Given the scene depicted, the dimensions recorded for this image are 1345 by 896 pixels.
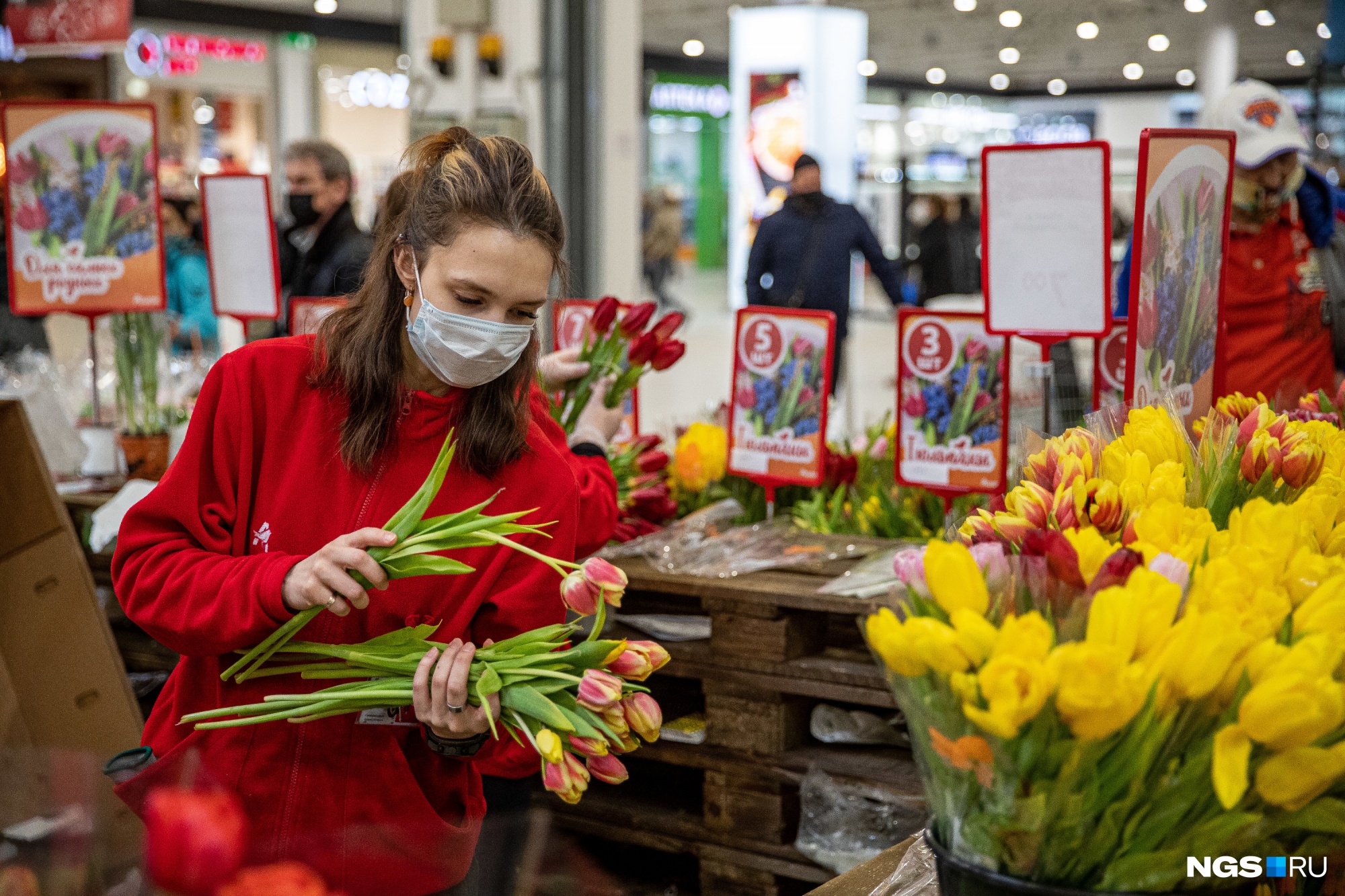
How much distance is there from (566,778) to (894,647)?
0.44 metres

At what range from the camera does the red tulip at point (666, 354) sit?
2.60 meters

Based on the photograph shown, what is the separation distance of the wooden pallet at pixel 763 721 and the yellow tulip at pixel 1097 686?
1.49m

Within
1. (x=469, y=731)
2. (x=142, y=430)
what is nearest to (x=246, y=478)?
(x=469, y=731)

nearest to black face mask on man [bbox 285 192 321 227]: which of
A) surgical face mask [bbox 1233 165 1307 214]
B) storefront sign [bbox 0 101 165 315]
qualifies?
storefront sign [bbox 0 101 165 315]

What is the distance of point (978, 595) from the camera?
0.92m

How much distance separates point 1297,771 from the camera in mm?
851

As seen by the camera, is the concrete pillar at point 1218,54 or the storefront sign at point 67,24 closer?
the storefront sign at point 67,24

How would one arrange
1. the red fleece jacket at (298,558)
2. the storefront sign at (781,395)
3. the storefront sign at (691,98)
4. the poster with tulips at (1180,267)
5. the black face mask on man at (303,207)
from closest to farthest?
the red fleece jacket at (298,558), the poster with tulips at (1180,267), the storefront sign at (781,395), the black face mask on man at (303,207), the storefront sign at (691,98)

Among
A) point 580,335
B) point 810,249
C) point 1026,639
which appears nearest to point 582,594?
point 1026,639

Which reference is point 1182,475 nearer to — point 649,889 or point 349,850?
point 349,850

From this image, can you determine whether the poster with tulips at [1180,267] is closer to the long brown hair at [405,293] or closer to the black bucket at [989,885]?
the long brown hair at [405,293]

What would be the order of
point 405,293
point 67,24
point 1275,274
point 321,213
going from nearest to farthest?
1. point 405,293
2. point 1275,274
3. point 321,213
4. point 67,24

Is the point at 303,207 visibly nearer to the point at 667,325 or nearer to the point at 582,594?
the point at 667,325

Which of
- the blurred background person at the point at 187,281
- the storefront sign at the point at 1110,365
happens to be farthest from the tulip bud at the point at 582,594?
the blurred background person at the point at 187,281
